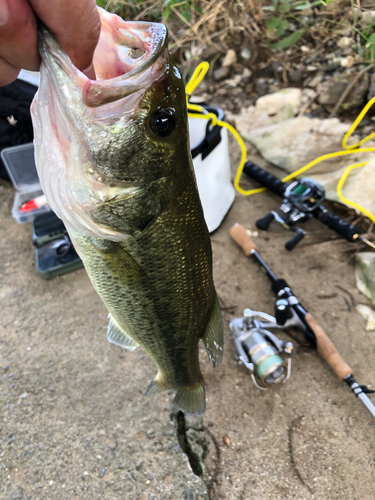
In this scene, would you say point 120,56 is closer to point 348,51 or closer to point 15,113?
point 15,113

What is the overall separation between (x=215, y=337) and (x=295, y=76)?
422 cm

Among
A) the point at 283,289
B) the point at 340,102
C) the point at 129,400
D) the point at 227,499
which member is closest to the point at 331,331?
the point at 283,289

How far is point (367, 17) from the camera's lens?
3863 millimetres

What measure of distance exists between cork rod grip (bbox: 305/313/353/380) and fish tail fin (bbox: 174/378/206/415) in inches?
38.4

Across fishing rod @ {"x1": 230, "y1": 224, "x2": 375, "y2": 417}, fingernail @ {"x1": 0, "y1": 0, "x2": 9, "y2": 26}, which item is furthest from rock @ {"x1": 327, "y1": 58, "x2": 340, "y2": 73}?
fingernail @ {"x1": 0, "y1": 0, "x2": 9, "y2": 26}

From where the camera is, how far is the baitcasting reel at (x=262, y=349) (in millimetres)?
1974

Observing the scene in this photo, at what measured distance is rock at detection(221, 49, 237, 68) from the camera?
4688mm

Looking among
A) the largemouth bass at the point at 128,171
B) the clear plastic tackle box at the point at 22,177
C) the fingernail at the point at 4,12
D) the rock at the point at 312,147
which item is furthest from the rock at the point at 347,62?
the fingernail at the point at 4,12

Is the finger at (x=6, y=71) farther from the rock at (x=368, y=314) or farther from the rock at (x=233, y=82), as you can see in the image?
the rock at (x=233, y=82)

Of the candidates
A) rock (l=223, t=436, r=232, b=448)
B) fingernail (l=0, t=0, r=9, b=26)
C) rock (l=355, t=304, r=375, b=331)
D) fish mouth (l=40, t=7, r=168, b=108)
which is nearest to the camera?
fingernail (l=0, t=0, r=9, b=26)

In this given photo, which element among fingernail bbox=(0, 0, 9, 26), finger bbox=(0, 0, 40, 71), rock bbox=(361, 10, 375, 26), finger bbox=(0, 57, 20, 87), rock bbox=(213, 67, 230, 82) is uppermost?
fingernail bbox=(0, 0, 9, 26)

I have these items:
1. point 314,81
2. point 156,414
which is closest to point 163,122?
point 156,414

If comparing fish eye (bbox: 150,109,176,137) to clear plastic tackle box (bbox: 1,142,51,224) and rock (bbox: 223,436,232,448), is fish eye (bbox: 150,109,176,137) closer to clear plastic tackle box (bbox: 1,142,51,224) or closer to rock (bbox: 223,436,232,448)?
rock (bbox: 223,436,232,448)

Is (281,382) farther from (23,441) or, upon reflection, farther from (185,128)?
(185,128)
